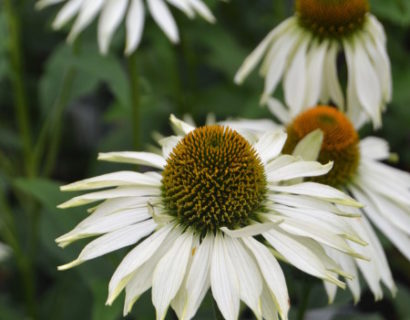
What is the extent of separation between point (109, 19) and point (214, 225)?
0.68 metres

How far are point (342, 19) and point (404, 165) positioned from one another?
920 mm

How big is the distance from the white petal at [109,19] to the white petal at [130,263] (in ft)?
2.01

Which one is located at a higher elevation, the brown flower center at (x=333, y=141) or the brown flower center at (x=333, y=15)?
the brown flower center at (x=333, y=15)

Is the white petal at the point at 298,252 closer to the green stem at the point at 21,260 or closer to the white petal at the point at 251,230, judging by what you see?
the white petal at the point at 251,230

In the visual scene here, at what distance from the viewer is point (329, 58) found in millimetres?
1452

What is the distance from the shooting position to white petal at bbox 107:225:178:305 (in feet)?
2.90

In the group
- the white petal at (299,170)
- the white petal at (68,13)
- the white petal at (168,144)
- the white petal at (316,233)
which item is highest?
the white petal at (68,13)

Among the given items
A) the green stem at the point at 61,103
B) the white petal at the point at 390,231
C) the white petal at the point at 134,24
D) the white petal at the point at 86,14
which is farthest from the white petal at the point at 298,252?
the green stem at the point at 61,103

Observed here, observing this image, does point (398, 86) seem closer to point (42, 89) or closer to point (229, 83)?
point (229, 83)

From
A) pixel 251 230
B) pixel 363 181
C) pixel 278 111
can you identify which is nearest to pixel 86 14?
pixel 278 111

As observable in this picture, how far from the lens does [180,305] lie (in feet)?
2.95

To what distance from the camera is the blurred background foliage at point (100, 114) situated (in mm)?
1451

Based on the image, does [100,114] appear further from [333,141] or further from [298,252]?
[298,252]

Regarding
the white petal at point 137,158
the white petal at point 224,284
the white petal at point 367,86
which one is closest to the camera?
the white petal at point 224,284
